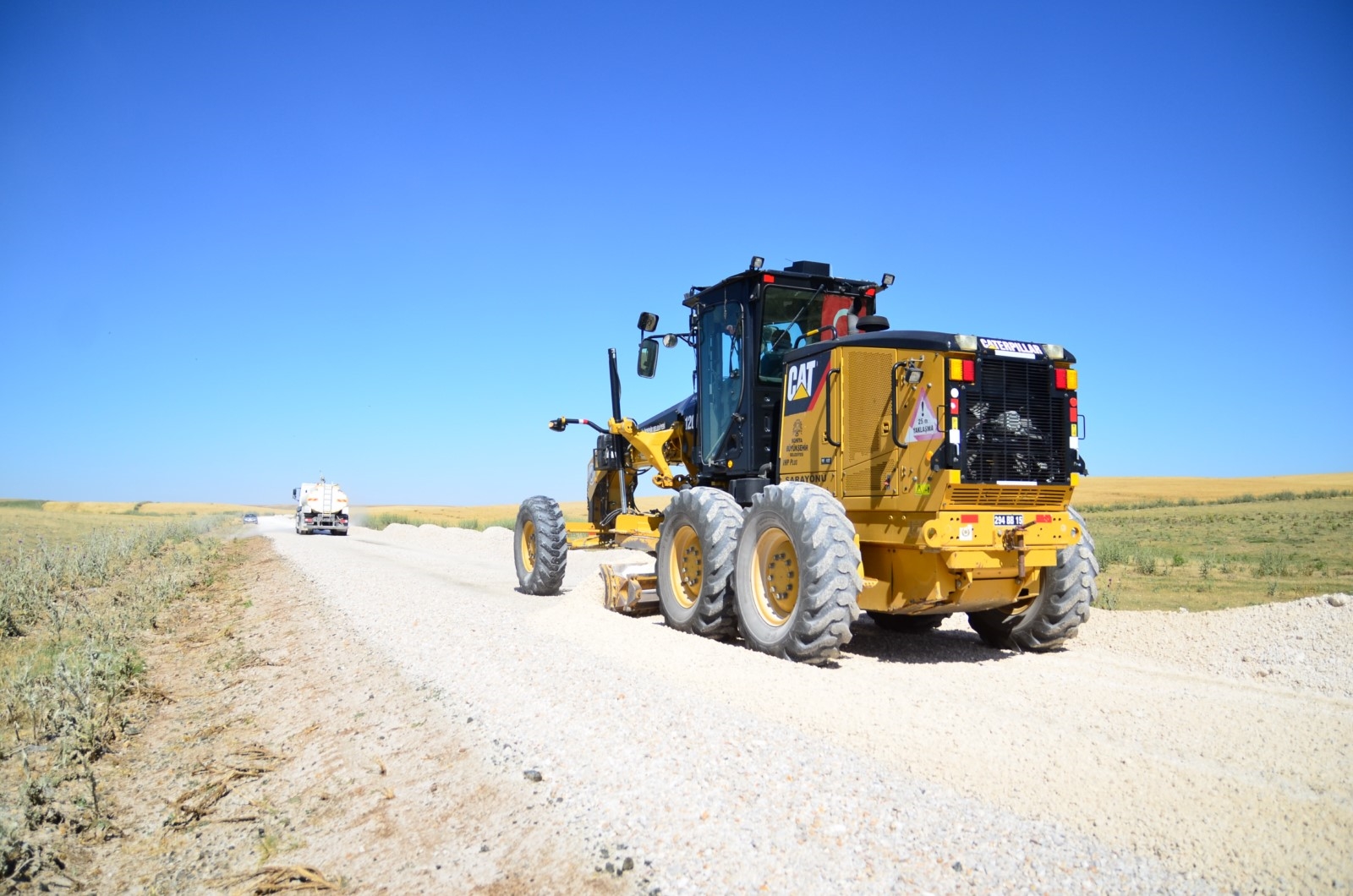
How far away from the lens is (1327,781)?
14.8 feet

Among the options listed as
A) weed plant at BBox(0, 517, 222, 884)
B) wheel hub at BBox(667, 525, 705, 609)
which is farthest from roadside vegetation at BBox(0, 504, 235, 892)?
wheel hub at BBox(667, 525, 705, 609)

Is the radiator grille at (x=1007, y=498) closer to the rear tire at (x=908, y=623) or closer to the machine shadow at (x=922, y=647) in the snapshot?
the machine shadow at (x=922, y=647)

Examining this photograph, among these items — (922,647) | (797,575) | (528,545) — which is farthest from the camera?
(528,545)

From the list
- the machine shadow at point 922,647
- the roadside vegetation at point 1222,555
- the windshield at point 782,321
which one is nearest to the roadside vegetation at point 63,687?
the machine shadow at point 922,647

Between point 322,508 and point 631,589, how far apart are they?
3546 centimetres

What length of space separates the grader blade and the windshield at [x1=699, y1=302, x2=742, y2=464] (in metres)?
1.60

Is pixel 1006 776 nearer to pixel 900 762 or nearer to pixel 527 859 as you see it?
pixel 900 762

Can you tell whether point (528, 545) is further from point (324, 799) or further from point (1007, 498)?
point (324, 799)

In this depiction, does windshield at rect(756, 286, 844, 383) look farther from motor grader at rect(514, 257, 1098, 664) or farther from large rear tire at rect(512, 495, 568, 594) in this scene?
large rear tire at rect(512, 495, 568, 594)

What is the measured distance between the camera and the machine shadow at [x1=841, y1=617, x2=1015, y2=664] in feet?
26.8

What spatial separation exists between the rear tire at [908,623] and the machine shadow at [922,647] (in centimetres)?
6

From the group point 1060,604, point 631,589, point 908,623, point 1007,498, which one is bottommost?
point 908,623

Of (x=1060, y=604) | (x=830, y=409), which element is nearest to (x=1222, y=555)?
(x=1060, y=604)

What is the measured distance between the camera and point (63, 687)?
7.70 metres
